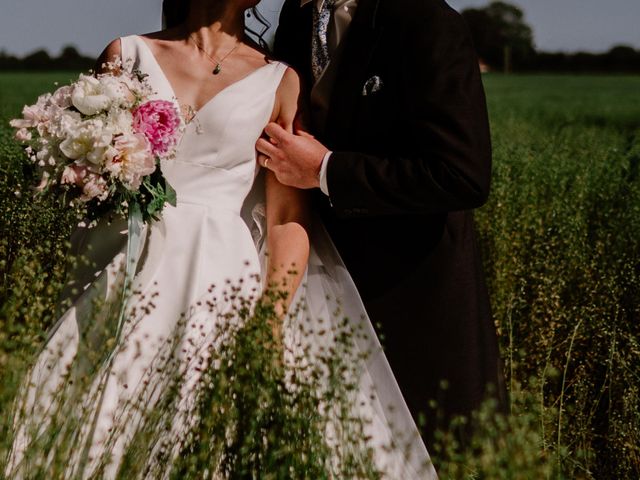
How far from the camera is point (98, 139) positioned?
97.3 inches

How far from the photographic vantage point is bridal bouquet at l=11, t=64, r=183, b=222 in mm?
2498

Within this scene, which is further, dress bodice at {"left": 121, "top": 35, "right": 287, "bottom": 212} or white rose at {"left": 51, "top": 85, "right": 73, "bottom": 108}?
dress bodice at {"left": 121, "top": 35, "right": 287, "bottom": 212}

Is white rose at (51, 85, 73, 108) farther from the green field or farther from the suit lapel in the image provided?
the suit lapel

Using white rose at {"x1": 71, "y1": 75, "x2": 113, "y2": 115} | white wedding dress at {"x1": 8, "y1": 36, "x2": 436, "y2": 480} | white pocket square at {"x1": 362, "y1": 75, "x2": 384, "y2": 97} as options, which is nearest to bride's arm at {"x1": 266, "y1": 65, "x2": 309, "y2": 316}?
white wedding dress at {"x1": 8, "y1": 36, "x2": 436, "y2": 480}

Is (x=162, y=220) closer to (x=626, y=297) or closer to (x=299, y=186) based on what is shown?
(x=299, y=186)

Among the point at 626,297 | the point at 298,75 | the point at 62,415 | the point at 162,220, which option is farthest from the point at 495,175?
the point at 62,415

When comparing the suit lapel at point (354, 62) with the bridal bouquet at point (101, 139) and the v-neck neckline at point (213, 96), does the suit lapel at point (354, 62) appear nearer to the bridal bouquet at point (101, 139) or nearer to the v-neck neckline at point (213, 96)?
the v-neck neckline at point (213, 96)

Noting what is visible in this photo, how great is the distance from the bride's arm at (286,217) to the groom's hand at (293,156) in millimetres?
101

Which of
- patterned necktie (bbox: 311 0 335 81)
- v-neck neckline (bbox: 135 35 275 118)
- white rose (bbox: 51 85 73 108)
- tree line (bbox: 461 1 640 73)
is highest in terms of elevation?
tree line (bbox: 461 1 640 73)

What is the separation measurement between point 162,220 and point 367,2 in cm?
104

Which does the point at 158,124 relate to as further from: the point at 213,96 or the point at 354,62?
the point at 354,62

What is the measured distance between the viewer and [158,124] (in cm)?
257

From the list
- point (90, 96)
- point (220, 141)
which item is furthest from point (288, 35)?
point (90, 96)

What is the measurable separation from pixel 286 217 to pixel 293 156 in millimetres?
250
